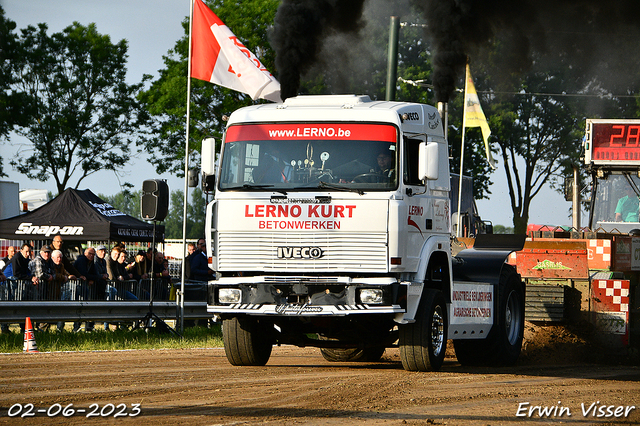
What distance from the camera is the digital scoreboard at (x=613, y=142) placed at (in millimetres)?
17219

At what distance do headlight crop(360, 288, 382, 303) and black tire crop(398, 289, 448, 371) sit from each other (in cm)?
80

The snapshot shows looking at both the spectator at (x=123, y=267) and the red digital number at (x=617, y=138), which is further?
the spectator at (x=123, y=267)

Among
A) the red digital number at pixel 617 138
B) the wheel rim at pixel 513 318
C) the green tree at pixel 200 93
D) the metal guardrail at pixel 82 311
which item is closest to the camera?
the wheel rim at pixel 513 318

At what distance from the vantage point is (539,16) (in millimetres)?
18141

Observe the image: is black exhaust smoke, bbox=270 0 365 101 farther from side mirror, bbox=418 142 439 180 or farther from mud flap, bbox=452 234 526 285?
side mirror, bbox=418 142 439 180

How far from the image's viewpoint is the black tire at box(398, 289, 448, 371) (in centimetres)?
1077

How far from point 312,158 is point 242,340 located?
2.45 metres

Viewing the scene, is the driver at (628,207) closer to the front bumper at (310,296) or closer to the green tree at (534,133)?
the front bumper at (310,296)

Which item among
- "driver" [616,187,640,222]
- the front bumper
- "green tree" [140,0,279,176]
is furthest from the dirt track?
"green tree" [140,0,279,176]

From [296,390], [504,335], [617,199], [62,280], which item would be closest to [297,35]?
[62,280]

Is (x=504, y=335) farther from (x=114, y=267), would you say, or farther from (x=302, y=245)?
(x=114, y=267)

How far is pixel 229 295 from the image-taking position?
417 inches

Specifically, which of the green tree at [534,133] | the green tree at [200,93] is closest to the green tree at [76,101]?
the green tree at [200,93]

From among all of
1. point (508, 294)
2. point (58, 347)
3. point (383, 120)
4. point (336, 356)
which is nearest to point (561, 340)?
point (508, 294)
